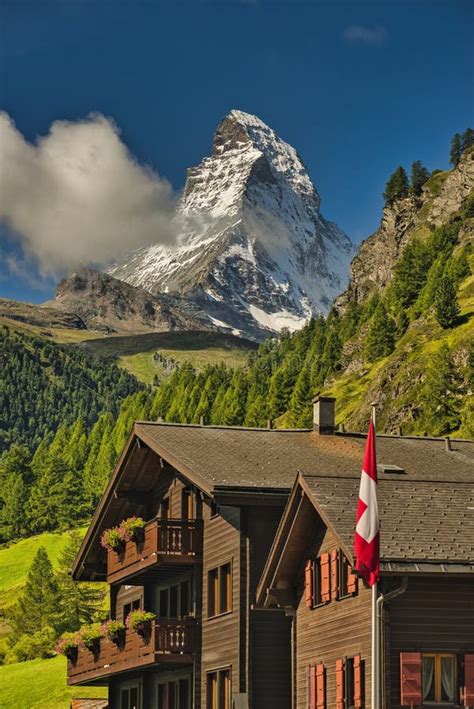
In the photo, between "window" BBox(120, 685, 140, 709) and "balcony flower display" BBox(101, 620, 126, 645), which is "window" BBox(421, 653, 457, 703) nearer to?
"balcony flower display" BBox(101, 620, 126, 645)

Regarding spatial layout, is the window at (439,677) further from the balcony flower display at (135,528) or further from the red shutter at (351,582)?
the balcony flower display at (135,528)

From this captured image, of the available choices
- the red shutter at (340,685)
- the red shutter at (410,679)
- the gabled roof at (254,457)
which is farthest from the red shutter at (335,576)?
the gabled roof at (254,457)

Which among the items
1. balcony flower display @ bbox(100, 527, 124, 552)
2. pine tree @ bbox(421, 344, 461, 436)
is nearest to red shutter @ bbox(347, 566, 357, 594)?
balcony flower display @ bbox(100, 527, 124, 552)

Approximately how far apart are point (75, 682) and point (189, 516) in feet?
36.9

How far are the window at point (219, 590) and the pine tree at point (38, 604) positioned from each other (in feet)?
181

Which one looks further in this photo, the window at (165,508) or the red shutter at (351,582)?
the window at (165,508)

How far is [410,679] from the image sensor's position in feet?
112

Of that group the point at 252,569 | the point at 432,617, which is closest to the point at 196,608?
the point at 252,569

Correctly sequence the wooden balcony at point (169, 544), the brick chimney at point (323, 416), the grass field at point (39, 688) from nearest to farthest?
the wooden balcony at point (169, 544)
the brick chimney at point (323, 416)
the grass field at point (39, 688)

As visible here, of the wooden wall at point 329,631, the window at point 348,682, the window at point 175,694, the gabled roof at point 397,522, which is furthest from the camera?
the window at point 175,694

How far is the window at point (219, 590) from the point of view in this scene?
4606 centimetres

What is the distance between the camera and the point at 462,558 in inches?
1336

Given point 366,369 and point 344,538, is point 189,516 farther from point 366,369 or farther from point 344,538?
point 366,369

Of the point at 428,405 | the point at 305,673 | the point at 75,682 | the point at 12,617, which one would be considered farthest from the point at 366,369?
the point at 305,673
